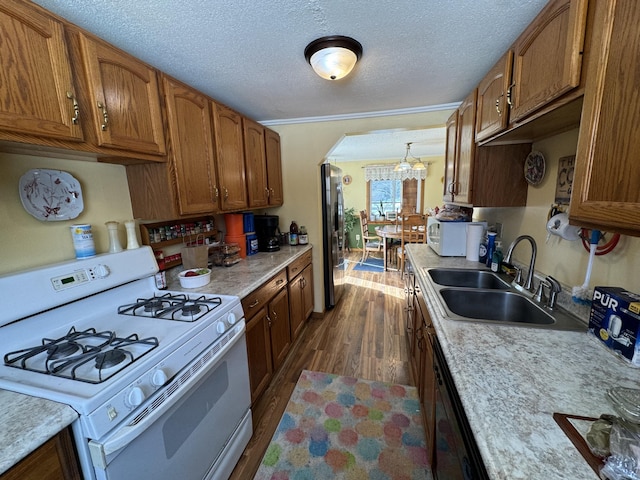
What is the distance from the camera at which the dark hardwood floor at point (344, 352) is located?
1.64m

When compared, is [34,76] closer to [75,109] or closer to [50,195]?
[75,109]

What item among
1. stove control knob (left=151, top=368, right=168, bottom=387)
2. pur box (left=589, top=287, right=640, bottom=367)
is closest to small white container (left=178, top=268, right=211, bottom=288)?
stove control knob (left=151, top=368, right=168, bottom=387)

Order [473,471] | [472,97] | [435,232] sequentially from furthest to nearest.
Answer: [435,232], [472,97], [473,471]

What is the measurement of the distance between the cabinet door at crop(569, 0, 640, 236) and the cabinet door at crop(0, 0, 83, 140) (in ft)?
5.57

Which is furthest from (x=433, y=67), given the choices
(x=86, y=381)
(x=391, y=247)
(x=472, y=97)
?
(x=391, y=247)

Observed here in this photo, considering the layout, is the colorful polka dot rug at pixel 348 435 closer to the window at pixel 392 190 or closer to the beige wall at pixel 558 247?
the beige wall at pixel 558 247

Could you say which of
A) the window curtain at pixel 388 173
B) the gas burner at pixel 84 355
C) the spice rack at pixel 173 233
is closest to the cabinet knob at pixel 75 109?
the spice rack at pixel 173 233

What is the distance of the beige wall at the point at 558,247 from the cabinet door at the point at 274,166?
2025 millimetres

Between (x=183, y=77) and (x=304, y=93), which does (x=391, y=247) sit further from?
(x=183, y=77)

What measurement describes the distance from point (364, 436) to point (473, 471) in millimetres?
1118

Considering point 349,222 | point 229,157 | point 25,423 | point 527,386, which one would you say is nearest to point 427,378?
point 527,386

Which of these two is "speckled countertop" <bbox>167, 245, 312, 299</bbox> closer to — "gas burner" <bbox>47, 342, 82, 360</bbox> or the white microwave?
"gas burner" <bbox>47, 342, 82, 360</bbox>

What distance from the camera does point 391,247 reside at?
16.4 feet

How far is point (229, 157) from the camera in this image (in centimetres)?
196
